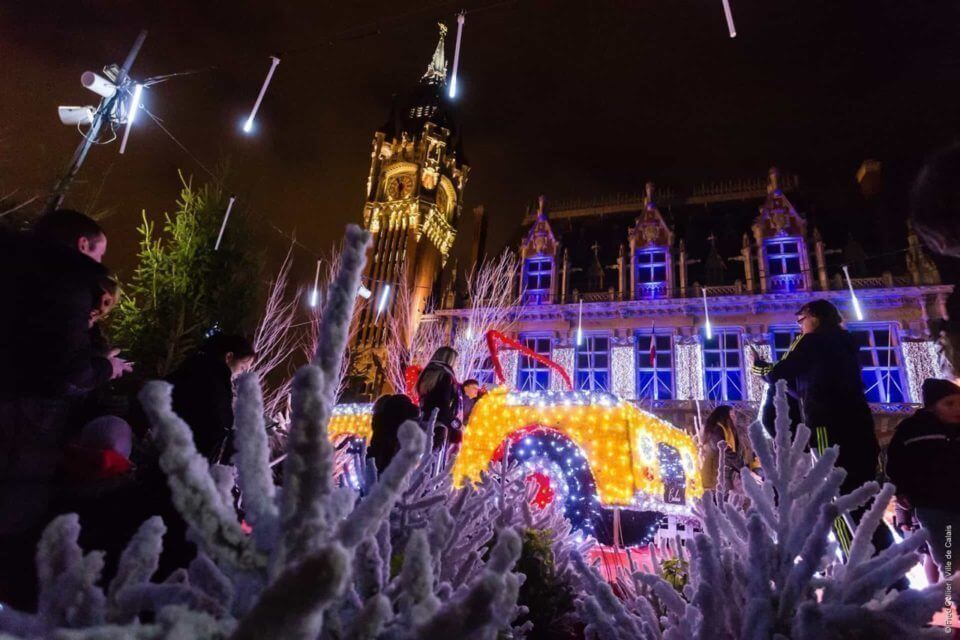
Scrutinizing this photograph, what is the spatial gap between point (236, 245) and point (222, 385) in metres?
12.8

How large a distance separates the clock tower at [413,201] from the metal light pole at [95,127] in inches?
842

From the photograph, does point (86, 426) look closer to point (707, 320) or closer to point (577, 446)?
point (577, 446)

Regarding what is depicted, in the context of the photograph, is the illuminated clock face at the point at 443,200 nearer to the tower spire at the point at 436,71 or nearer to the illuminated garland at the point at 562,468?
the tower spire at the point at 436,71

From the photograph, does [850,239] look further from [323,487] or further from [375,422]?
[323,487]

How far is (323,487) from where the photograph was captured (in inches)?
28.1

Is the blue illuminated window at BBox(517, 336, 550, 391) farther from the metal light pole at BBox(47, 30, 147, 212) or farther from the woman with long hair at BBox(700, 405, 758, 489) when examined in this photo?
the metal light pole at BBox(47, 30, 147, 212)

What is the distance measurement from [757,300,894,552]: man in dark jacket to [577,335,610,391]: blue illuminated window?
16300 mm

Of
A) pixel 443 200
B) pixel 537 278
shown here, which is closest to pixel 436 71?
pixel 443 200

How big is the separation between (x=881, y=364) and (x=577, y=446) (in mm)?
16646

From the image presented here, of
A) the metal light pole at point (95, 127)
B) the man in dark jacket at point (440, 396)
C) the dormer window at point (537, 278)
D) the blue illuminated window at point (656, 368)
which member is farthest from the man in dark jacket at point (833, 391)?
the dormer window at point (537, 278)

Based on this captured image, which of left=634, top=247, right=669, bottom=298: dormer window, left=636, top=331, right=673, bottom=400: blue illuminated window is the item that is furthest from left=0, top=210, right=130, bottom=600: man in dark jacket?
left=634, top=247, right=669, bottom=298: dormer window

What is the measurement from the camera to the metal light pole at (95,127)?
20.1 ft

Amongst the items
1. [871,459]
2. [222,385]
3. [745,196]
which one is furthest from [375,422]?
[745,196]

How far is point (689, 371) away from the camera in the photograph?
1903cm
